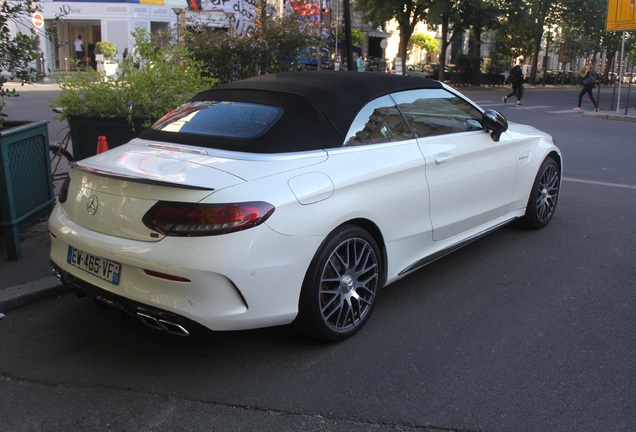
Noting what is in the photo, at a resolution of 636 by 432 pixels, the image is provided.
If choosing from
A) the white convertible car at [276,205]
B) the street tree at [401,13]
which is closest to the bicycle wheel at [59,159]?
the white convertible car at [276,205]

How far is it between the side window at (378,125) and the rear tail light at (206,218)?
1.03 m

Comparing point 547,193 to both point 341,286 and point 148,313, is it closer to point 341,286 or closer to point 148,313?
point 341,286

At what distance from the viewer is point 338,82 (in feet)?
13.6

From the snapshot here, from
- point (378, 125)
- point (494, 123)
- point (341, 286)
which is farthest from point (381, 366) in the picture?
point (494, 123)

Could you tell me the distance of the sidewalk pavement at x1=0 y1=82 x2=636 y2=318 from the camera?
13.7 feet

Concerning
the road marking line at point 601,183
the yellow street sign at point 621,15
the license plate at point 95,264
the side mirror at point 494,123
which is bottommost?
the road marking line at point 601,183

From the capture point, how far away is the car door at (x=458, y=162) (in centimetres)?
438

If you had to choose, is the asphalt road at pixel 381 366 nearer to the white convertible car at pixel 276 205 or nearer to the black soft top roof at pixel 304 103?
the white convertible car at pixel 276 205

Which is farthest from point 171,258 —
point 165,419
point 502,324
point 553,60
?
point 553,60

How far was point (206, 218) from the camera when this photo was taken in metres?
2.99

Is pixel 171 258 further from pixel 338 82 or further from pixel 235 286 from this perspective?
pixel 338 82

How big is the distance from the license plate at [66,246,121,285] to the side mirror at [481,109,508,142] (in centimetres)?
330

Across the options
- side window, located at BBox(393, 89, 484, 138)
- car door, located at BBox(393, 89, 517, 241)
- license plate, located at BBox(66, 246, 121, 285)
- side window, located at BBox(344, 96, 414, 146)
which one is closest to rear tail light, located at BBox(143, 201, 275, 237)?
license plate, located at BBox(66, 246, 121, 285)

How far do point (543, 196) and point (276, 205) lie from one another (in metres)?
3.80
